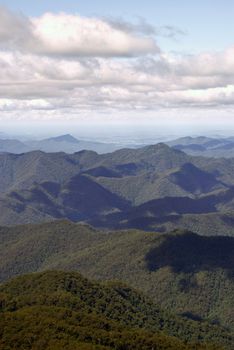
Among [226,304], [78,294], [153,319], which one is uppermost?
[78,294]

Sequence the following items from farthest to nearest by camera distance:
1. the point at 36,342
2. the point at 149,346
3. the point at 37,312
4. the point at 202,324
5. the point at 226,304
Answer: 1. the point at 226,304
2. the point at 202,324
3. the point at 37,312
4. the point at 149,346
5. the point at 36,342

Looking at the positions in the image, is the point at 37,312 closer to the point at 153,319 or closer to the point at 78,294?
the point at 78,294

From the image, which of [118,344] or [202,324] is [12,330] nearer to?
[118,344]

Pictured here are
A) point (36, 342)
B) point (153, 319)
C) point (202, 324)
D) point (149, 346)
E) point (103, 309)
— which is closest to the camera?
point (36, 342)

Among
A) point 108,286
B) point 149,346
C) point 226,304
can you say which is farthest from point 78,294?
point 226,304

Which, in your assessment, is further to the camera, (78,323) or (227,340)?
(227,340)

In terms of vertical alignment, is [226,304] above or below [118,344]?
below
